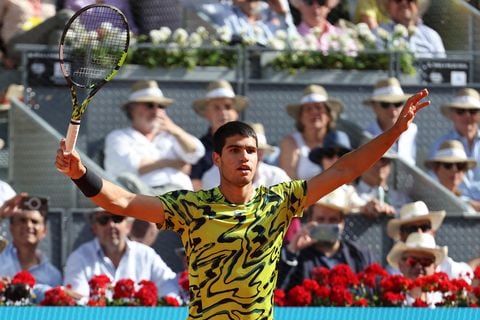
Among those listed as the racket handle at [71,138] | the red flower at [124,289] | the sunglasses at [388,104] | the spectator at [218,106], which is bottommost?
the red flower at [124,289]

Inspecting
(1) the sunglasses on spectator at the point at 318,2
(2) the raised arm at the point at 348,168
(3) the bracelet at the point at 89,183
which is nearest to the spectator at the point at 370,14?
(1) the sunglasses on spectator at the point at 318,2

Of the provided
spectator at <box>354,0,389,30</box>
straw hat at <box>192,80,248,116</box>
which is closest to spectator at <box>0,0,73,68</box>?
straw hat at <box>192,80,248,116</box>

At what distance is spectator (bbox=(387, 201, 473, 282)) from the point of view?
10555 millimetres

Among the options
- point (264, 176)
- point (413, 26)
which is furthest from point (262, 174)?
point (413, 26)

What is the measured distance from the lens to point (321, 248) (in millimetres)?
10156

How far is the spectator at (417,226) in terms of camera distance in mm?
10555

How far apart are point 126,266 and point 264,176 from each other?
1.39 meters

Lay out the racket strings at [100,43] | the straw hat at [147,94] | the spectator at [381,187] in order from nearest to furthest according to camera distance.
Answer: the racket strings at [100,43] → the spectator at [381,187] → the straw hat at [147,94]

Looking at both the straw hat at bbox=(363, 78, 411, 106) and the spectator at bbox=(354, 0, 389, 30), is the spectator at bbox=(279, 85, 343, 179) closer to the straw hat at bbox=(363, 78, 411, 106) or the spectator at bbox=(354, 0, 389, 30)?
the straw hat at bbox=(363, 78, 411, 106)

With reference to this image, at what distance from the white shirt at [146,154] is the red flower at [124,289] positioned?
5.72 feet

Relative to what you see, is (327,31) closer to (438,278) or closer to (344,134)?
(344,134)

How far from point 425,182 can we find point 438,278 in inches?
85.4

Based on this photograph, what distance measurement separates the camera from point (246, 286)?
591 cm

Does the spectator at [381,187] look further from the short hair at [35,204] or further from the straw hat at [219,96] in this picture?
the short hair at [35,204]
